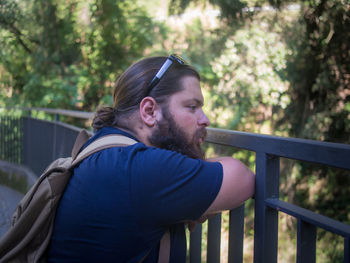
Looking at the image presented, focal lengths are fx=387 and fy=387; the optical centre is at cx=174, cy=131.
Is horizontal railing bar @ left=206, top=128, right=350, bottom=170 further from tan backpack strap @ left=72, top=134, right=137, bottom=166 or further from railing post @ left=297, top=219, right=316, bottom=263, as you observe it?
tan backpack strap @ left=72, top=134, right=137, bottom=166

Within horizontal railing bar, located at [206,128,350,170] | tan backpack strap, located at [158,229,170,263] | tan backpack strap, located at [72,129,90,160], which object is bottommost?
tan backpack strap, located at [158,229,170,263]

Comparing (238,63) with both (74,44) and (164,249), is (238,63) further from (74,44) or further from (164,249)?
(164,249)

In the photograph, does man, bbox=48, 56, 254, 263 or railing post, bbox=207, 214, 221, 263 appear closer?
man, bbox=48, 56, 254, 263

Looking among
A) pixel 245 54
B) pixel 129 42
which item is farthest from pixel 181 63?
pixel 129 42

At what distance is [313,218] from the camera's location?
1241 millimetres

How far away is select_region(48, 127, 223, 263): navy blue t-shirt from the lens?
4.44ft

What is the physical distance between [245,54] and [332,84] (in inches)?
74.6

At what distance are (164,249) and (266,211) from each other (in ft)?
1.42

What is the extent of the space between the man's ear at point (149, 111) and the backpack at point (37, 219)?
27 centimetres

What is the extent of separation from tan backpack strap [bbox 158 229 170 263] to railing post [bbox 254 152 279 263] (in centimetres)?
36

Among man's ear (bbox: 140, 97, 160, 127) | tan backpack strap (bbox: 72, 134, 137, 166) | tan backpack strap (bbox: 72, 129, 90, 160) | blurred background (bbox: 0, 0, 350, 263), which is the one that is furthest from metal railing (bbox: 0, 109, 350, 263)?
blurred background (bbox: 0, 0, 350, 263)

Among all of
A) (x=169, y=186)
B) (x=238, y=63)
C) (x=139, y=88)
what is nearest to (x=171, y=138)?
(x=139, y=88)

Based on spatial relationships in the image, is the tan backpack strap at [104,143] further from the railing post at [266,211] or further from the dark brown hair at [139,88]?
the railing post at [266,211]

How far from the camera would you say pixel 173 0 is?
6.01 metres
